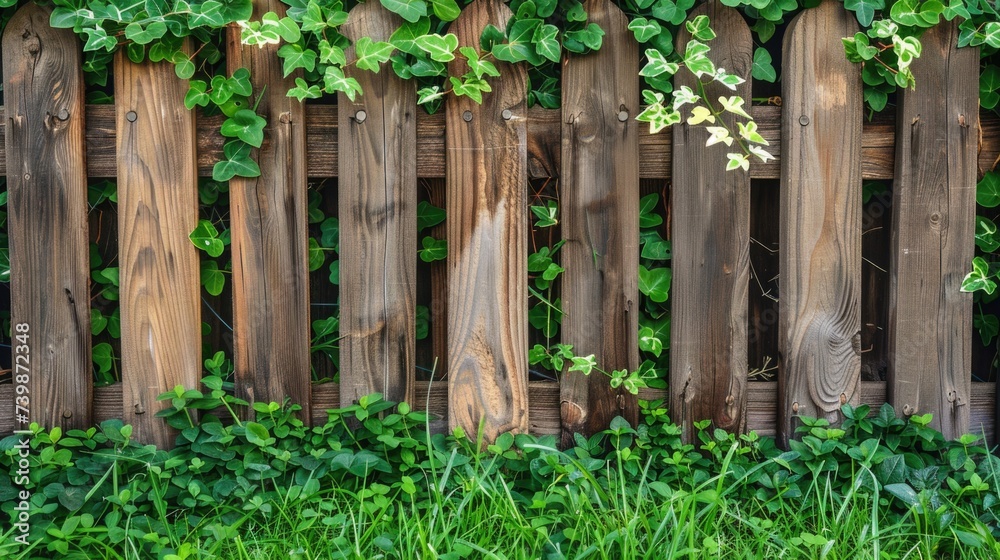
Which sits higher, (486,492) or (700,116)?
(700,116)

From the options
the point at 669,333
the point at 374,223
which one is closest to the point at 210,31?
the point at 374,223

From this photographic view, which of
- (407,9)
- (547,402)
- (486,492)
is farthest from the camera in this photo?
(547,402)

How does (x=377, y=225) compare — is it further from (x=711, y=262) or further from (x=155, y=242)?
(x=711, y=262)

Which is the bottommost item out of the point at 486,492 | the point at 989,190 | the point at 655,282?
the point at 486,492

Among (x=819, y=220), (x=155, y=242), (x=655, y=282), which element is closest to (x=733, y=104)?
(x=819, y=220)

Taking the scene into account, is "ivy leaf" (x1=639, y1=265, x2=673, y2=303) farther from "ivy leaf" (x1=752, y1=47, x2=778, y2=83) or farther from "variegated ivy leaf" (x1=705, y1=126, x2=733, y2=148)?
"ivy leaf" (x1=752, y1=47, x2=778, y2=83)

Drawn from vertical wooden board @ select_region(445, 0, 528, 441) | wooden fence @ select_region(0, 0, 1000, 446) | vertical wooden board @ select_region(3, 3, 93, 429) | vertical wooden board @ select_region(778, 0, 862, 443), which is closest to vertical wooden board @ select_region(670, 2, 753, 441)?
wooden fence @ select_region(0, 0, 1000, 446)

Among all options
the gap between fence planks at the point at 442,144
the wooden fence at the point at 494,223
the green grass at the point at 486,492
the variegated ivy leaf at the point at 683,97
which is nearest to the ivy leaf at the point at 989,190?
the wooden fence at the point at 494,223

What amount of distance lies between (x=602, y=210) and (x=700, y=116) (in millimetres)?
338

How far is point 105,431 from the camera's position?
2.01 metres

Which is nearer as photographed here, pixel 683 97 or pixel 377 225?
pixel 683 97

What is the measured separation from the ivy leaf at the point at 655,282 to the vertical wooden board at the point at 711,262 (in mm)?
50

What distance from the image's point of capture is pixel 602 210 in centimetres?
202

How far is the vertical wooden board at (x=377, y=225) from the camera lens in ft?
6.52
